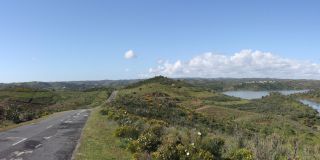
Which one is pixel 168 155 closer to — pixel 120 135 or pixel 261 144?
pixel 261 144

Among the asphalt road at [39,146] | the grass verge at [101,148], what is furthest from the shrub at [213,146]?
the asphalt road at [39,146]

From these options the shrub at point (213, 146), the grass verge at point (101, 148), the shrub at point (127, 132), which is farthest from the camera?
the shrub at point (127, 132)

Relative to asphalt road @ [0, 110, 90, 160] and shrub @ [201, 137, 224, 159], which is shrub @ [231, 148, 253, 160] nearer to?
shrub @ [201, 137, 224, 159]

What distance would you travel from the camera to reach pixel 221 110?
291 ft

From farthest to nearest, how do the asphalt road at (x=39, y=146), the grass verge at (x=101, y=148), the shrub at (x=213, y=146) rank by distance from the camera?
the asphalt road at (x=39, y=146) < the grass verge at (x=101, y=148) < the shrub at (x=213, y=146)

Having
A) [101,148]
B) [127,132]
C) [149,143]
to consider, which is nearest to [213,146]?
[149,143]

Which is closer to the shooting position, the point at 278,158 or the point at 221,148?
the point at 278,158

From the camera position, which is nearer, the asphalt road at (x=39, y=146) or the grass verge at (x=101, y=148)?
the grass verge at (x=101, y=148)

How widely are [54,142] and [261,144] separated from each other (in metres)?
9.76

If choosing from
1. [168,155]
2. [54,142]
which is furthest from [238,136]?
[54,142]

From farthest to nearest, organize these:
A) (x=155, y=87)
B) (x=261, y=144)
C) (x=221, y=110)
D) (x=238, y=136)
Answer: (x=155, y=87), (x=221, y=110), (x=238, y=136), (x=261, y=144)

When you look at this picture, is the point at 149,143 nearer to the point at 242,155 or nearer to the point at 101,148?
the point at 101,148

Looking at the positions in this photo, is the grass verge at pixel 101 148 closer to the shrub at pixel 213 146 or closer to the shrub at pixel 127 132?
the shrub at pixel 127 132

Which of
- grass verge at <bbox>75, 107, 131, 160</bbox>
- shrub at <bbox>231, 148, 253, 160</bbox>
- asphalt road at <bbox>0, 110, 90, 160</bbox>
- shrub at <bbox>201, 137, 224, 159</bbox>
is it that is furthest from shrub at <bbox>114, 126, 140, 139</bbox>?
shrub at <bbox>231, 148, 253, 160</bbox>
